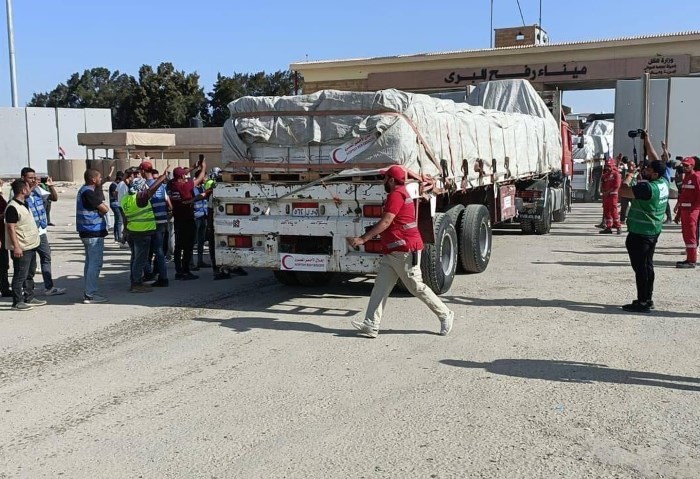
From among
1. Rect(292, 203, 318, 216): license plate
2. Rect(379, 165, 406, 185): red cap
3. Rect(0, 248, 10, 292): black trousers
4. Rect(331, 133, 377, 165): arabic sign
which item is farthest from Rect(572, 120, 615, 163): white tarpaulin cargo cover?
Rect(0, 248, 10, 292): black trousers

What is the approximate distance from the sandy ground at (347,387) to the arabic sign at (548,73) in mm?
24786

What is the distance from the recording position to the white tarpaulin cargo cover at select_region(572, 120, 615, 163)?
93.5 ft

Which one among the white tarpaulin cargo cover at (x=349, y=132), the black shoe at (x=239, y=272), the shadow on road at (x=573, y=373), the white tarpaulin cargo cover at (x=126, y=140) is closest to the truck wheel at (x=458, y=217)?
the white tarpaulin cargo cover at (x=349, y=132)

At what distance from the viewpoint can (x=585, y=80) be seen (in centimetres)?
3266

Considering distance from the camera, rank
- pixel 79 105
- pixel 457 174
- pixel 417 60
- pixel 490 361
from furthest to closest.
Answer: pixel 79 105 → pixel 417 60 → pixel 457 174 → pixel 490 361

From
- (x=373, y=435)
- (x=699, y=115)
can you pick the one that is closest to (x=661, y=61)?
(x=699, y=115)

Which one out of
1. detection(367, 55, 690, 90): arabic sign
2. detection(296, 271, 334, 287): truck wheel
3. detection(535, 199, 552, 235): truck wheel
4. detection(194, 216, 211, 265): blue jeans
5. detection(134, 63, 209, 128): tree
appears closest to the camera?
detection(296, 271, 334, 287): truck wheel

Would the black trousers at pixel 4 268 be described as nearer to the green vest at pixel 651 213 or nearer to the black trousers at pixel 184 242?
the black trousers at pixel 184 242

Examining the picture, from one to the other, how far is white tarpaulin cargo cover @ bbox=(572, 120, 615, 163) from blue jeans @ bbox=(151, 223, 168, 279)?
2113 centimetres

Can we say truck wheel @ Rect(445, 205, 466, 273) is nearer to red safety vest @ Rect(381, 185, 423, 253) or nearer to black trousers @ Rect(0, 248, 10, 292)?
red safety vest @ Rect(381, 185, 423, 253)

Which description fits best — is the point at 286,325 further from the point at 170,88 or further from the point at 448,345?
the point at 170,88

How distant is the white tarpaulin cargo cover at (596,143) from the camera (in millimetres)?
28500

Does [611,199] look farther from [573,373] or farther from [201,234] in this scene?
[573,373]

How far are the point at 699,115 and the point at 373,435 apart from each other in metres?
22.6
